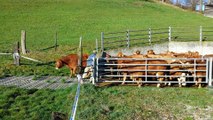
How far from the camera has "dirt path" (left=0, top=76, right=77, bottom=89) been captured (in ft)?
42.8

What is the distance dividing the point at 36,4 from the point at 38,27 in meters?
12.5

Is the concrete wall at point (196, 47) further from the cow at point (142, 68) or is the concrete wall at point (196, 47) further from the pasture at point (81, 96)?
the cow at point (142, 68)

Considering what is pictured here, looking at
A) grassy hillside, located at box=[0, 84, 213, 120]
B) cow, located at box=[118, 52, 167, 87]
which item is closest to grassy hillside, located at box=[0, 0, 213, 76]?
cow, located at box=[118, 52, 167, 87]

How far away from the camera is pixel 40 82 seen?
1373 centimetres

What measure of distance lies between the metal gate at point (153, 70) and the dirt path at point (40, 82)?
1.26 m

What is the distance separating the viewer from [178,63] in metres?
13.0

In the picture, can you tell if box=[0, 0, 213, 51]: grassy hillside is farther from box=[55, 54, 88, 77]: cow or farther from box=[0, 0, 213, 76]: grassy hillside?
box=[55, 54, 88, 77]: cow

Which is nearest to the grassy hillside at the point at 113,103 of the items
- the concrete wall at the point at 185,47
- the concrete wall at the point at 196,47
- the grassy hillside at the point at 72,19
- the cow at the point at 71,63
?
the cow at the point at 71,63

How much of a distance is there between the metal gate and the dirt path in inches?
49.6

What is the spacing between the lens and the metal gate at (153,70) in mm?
12711

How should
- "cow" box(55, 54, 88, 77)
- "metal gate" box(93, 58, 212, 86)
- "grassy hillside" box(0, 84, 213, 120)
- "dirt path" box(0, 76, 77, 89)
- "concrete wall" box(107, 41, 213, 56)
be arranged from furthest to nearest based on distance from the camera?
1. "concrete wall" box(107, 41, 213, 56)
2. "cow" box(55, 54, 88, 77)
3. "dirt path" box(0, 76, 77, 89)
4. "metal gate" box(93, 58, 212, 86)
5. "grassy hillside" box(0, 84, 213, 120)

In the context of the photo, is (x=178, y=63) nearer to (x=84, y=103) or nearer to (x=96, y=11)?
(x=84, y=103)

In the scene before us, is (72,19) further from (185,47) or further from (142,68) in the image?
(142,68)

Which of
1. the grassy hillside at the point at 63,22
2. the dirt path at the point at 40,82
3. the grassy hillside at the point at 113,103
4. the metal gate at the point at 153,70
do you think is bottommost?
the grassy hillside at the point at 113,103
